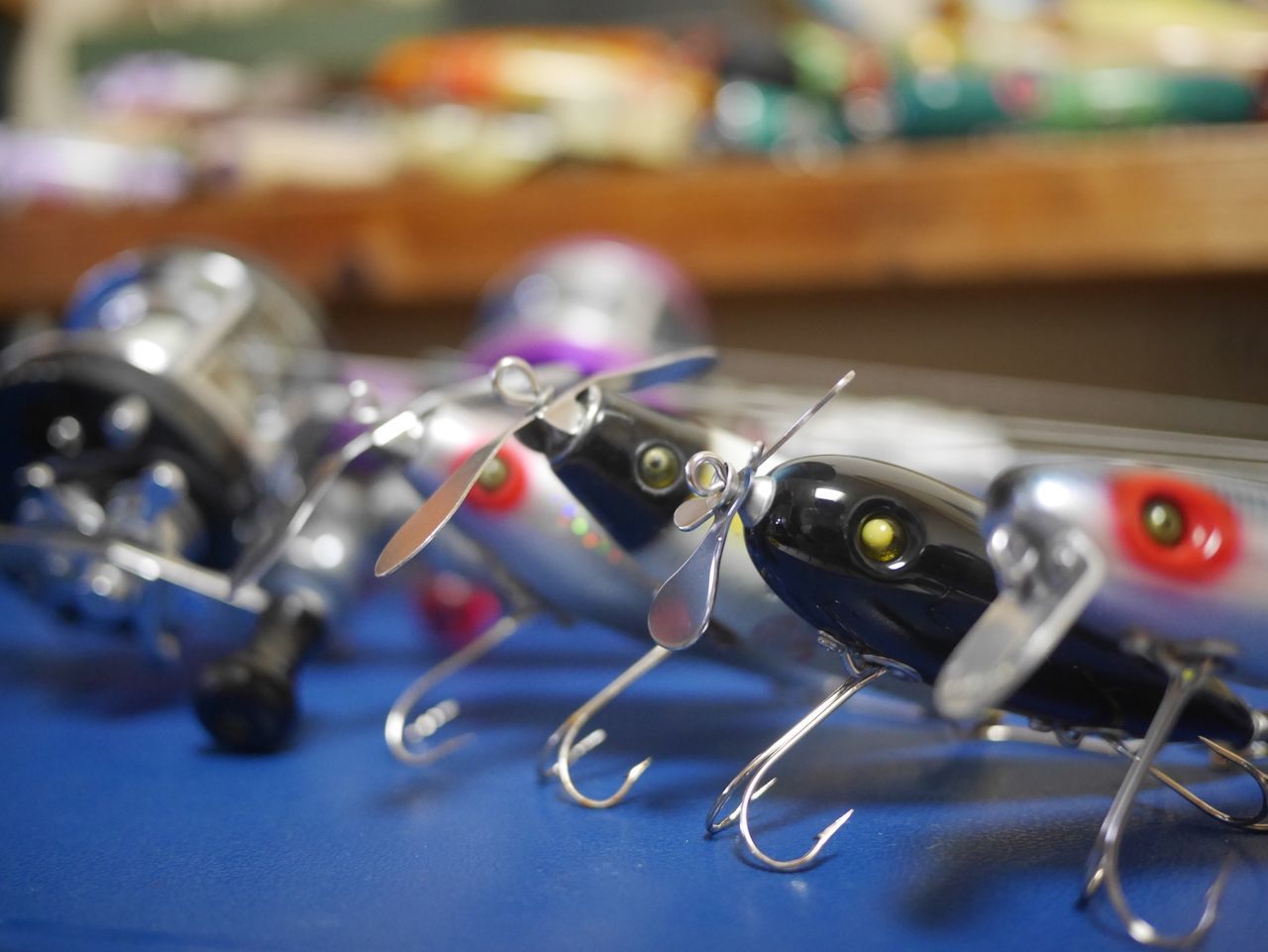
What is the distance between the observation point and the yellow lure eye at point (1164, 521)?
11.4 inches

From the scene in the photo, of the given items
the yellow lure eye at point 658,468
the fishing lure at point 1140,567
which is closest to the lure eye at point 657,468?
the yellow lure eye at point 658,468

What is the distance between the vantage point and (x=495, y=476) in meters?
0.42

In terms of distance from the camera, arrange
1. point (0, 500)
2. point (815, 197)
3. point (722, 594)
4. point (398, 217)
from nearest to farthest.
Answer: point (722, 594) < point (0, 500) < point (815, 197) < point (398, 217)

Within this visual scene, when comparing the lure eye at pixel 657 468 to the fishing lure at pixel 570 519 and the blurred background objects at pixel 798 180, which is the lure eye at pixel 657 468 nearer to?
the fishing lure at pixel 570 519

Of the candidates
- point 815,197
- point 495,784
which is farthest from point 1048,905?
point 815,197

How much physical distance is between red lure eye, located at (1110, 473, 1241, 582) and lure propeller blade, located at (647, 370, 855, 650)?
0.28 ft

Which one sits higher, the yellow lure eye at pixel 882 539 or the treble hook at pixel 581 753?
the yellow lure eye at pixel 882 539

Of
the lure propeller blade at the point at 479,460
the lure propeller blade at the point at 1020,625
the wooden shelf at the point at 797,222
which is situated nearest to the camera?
the lure propeller blade at the point at 1020,625

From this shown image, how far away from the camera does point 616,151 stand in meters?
1.11

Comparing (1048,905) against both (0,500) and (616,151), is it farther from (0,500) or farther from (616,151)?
(616,151)

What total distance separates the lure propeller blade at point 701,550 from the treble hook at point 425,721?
0.46 ft

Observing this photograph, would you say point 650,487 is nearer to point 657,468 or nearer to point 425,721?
point 657,468

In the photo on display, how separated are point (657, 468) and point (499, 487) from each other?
7 cm

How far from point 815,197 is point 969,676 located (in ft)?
2.78
